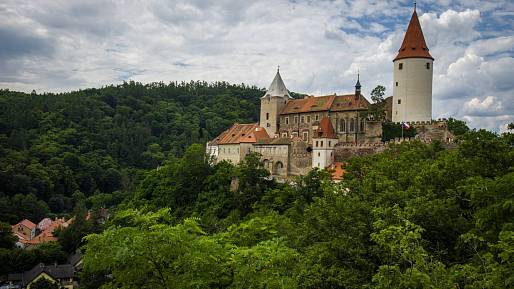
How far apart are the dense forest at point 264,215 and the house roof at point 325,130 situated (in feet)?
18.8

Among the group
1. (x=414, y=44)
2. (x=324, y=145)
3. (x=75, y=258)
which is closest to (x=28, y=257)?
(x=75, y=258)

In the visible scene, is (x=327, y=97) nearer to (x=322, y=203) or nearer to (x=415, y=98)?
(x=415, y=98)

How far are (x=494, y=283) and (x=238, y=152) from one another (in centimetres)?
5377

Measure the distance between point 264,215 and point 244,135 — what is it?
22.5 meters

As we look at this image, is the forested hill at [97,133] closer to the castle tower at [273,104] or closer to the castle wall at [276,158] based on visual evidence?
the castle tower at [273,104]

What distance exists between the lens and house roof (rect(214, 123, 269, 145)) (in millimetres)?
64688

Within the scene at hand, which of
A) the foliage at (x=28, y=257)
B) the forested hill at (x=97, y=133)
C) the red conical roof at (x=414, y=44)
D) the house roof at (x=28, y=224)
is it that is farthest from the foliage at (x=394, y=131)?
the forested hill at (x=97, y=133)

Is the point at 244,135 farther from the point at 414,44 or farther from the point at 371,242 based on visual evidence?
the point at 371,242

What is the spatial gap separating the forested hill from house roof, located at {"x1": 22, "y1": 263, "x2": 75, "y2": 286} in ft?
87.9

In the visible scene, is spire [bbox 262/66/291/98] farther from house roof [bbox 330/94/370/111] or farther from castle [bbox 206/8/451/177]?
house roof [bbox 330/94/370/111]

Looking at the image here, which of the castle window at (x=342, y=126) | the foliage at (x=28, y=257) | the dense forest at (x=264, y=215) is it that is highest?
the castle window at (x=342, y=126)

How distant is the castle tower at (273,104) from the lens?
66.8 m

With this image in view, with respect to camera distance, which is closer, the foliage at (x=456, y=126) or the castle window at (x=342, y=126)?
the foliage at (x=456, y=126)

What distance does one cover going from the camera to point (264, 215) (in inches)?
1762
